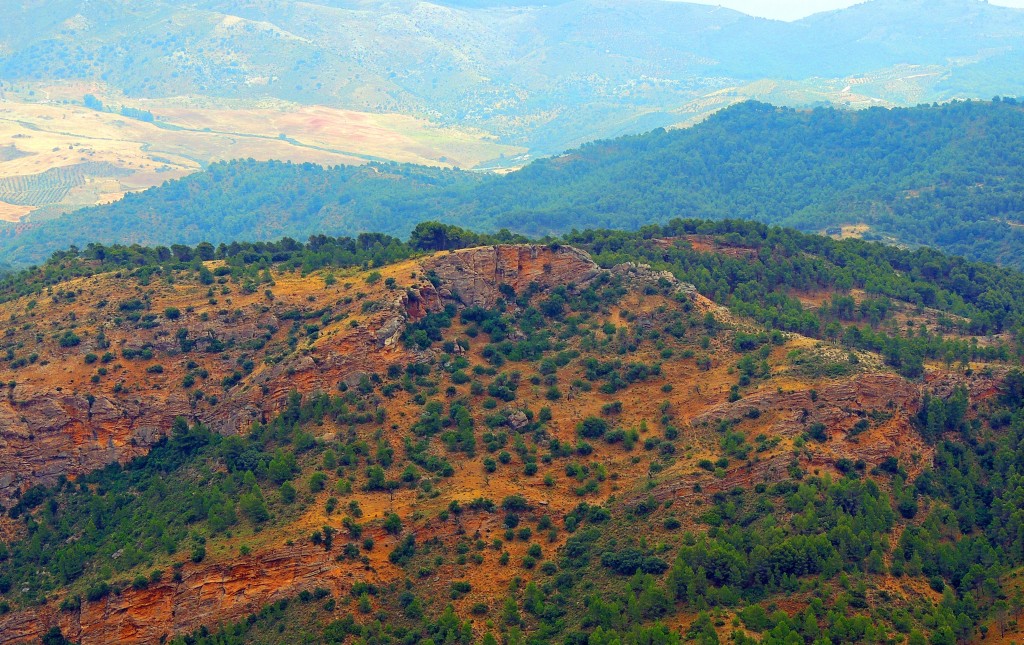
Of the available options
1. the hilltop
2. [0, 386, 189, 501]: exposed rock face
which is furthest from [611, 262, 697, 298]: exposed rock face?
Answer: [0, 386, 189, 501]: exposed rock face

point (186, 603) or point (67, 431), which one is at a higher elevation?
point (67, 431)

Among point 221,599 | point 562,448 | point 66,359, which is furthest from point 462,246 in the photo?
point 221,599

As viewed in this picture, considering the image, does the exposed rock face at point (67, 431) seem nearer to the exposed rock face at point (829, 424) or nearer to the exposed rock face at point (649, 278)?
the exposed rock face at point (829, 424)

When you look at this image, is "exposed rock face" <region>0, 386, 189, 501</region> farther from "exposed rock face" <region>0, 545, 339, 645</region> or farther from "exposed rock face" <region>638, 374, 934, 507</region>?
"exposed rock face" <region>638, 374, 934, 507</region>

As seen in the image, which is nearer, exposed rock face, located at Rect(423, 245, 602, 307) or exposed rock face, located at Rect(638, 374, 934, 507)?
exposed rock face, located at Rect(638, 374, 934, 507)

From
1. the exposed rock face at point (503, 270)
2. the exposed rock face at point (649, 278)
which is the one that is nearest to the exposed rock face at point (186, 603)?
the exposed rock face at point (503, 270)

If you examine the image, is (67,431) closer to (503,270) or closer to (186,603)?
(186,603)

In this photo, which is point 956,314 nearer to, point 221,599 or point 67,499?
point 221,599

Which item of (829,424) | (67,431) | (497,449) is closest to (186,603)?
(67,431)
